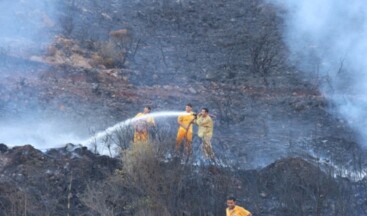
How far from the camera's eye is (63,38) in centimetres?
2008

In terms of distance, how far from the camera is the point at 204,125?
12227mm

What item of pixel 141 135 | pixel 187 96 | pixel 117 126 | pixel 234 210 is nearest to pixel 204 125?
pixel 141 135

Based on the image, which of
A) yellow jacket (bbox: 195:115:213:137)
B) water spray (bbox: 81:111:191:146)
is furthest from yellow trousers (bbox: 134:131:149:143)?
yellow jacket (bbox: 195:115:213:137)

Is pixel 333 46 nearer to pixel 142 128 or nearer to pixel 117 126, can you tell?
pixel 117 126

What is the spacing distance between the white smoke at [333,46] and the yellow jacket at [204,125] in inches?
171

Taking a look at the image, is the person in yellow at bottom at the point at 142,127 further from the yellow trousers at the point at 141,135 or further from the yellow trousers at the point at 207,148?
the yellow trousers at the point at 207,148

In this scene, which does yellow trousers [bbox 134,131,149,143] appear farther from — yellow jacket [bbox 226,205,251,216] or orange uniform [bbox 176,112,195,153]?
yellow jacket [bbox 226,205,251,216]

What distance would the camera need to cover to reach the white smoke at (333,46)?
56.3 ft

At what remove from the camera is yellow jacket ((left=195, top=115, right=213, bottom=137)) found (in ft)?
40.1

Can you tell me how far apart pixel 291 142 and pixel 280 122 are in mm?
2101

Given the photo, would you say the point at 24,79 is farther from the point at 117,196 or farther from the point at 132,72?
the point at 117,196

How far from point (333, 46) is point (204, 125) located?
32.1 feet

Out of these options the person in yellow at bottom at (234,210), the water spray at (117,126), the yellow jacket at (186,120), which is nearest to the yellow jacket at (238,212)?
the person in yellow at bottom at (234,210)

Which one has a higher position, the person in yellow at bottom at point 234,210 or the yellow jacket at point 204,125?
the yellow jacket at point 204,125
